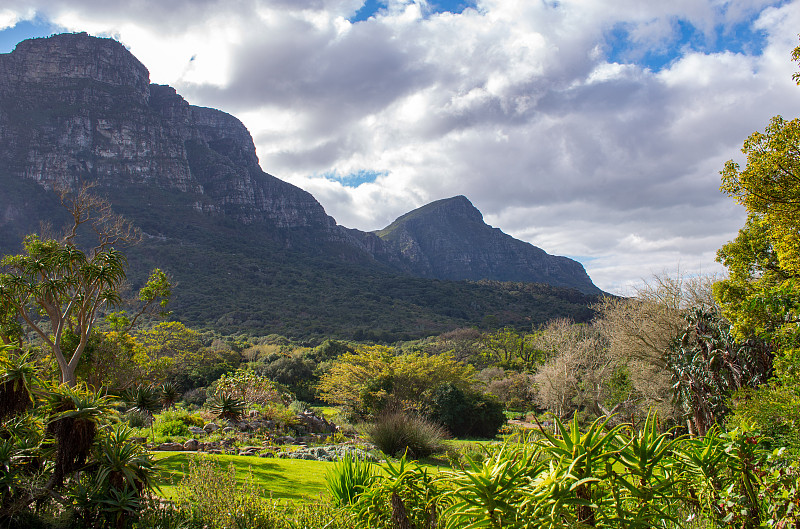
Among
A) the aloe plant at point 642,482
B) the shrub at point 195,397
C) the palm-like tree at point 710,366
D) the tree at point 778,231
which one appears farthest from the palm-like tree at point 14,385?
the shrub at point 195,397

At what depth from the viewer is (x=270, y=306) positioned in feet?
214

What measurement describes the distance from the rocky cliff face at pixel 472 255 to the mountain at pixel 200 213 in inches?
1040

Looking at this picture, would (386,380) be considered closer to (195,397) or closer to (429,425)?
(429,425)

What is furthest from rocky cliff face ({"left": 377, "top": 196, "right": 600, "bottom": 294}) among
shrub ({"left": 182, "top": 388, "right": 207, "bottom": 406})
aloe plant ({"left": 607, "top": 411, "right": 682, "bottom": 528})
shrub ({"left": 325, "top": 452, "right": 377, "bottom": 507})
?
aloe plant ({"left": 607, "top": 411, "right": 682, "bottom": 528})

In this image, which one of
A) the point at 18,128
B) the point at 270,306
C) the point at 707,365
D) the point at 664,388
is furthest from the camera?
the point at 18,128

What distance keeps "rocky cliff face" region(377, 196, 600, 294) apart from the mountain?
26421 mm

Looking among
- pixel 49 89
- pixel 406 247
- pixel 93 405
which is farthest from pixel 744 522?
pixel 406 247

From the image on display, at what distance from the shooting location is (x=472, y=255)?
182 m

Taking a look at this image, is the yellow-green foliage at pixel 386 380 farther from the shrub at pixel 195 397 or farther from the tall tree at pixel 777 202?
the tall tree at pixel 777 202

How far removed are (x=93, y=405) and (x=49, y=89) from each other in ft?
437

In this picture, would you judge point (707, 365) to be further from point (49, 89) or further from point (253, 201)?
point (49, 89)

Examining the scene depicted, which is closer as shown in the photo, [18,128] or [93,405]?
[93,405]

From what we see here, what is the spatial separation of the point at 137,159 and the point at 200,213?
2055 cm

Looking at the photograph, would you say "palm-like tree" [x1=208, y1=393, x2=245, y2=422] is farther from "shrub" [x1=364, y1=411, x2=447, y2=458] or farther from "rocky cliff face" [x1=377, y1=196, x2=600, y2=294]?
"rocky cliff face" [x1=377, y1=196, x2=600, y2=294]
